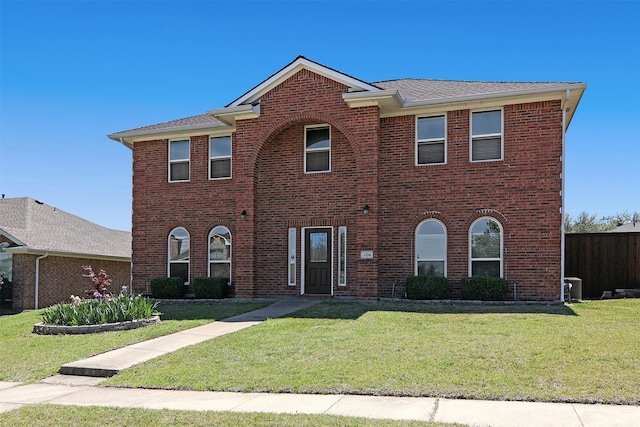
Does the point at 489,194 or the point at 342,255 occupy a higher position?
the point at 489,194

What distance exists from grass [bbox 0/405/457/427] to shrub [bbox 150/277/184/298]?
11.2 meters

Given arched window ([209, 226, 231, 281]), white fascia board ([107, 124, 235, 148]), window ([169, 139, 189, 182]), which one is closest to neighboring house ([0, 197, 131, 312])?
white fascia board ([107, 124, 235, 148])

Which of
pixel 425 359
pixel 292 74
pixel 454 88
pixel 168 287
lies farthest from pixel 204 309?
pixel 454 88

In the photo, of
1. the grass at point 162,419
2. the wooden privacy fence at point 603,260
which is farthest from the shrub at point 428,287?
the grass at point 162,419

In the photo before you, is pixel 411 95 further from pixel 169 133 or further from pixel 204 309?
pixel 204 309

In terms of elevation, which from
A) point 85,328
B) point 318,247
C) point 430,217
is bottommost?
point 85,328

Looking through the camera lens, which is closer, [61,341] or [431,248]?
[61,341]

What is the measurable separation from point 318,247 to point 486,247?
5001mm

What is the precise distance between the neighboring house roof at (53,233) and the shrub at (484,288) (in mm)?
15224

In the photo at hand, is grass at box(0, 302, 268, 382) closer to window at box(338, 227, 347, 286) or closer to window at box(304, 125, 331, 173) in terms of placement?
window at box(338, 227, 347, 286)

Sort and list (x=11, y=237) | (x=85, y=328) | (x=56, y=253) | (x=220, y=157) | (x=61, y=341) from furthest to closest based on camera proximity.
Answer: (x=56, y=253) → (x=11, y=237) → (x=220, y=157) → (x=85, y=328) → (x=61, y=341)

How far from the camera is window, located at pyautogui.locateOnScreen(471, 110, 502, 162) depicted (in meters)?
15.0

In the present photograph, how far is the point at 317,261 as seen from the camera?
16.7m

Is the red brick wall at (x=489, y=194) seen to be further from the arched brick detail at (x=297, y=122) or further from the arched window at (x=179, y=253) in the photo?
the arched window at (x=179, y=253)
